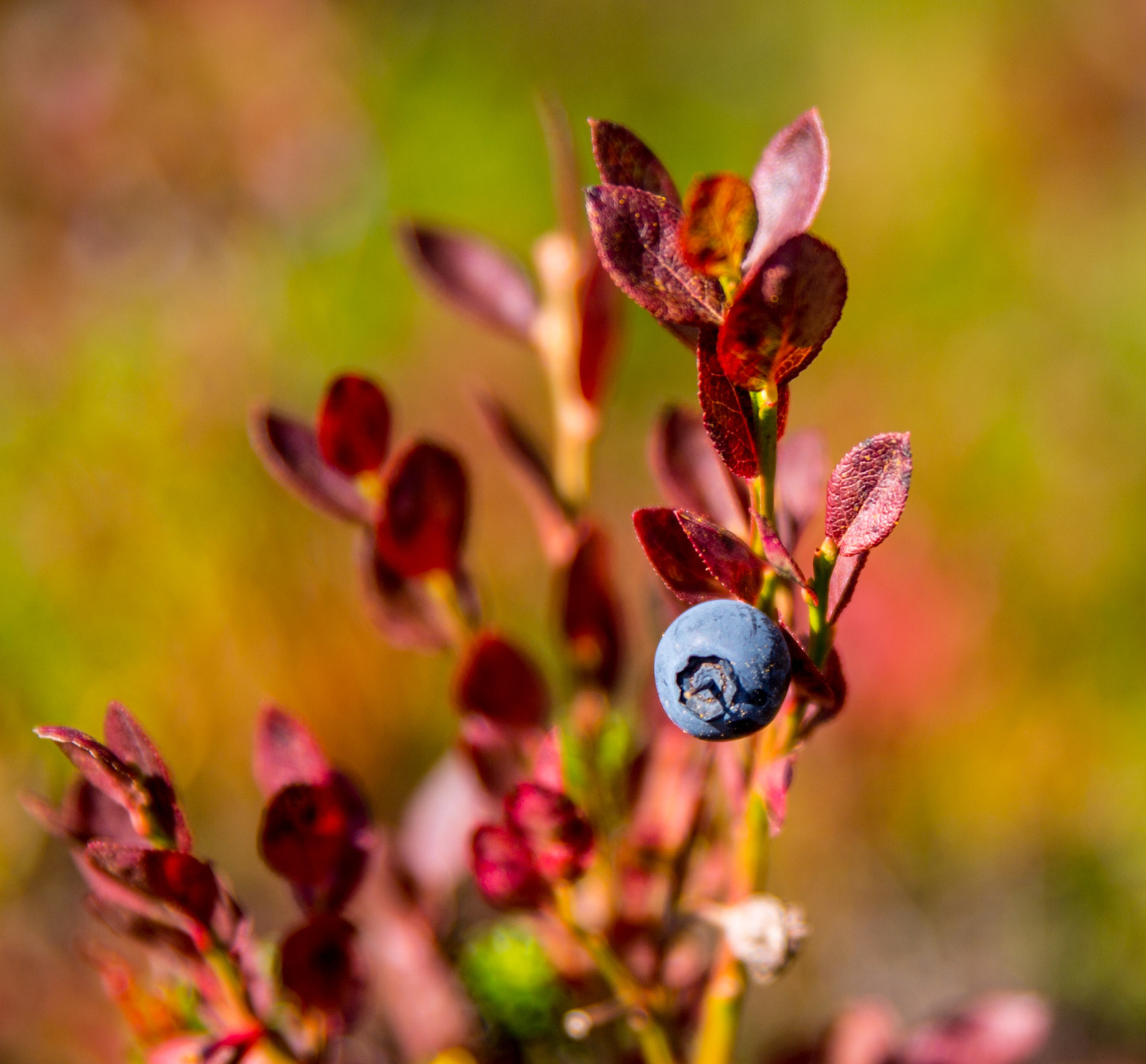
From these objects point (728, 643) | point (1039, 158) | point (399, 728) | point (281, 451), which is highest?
point (1039, 158)

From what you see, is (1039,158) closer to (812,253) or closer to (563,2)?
(563,2)

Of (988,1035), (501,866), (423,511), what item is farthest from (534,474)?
(988,1035)

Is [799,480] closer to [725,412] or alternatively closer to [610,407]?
[725,412]

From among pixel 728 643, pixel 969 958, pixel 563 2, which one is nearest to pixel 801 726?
pixel 728 643

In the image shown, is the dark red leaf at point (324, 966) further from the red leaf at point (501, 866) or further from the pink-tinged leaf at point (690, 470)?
the pink-tinged leaf at point (690, 470)

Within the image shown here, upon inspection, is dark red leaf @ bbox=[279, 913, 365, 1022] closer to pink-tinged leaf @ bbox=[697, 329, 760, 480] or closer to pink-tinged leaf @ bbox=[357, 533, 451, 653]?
pink-tinged leaf @ bbox=[357, 533, 451, 653]

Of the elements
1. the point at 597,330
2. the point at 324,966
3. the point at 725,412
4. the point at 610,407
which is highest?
the point at 610,407
